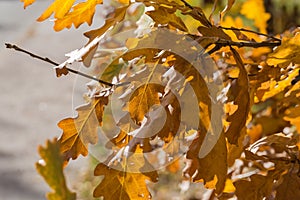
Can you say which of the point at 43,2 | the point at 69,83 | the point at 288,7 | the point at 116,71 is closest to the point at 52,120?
the point at 69,83

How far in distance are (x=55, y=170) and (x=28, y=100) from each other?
496 cm

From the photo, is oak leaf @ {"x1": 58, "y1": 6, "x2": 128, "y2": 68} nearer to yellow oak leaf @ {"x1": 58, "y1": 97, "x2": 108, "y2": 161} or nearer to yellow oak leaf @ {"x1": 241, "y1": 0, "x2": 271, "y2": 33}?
yellow oak leaf @ {"x1": 58, "y1": 97, "x2": 108, "y2": 161}

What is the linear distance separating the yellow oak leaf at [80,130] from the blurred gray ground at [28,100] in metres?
3.01

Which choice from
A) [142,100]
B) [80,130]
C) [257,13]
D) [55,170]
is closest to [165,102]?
[142,100]

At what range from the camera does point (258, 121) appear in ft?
6.16

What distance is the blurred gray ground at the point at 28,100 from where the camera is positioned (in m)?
4.15

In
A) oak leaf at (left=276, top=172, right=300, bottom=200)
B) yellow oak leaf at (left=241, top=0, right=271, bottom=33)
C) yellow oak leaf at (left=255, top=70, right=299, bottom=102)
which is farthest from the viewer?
yellow oak leaf at (left=241, top=0, right=271, bottom=33)

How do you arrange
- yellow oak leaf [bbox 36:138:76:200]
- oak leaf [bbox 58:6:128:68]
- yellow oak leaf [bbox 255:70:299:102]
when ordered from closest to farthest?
yellow oak leaf [bbox 36:138:76:200] → oak leaf [bbox 58:6:128:68] → yellow oak leaf [bbox 255:70:299:102]

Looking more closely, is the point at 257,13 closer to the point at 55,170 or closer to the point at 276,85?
the point at 276,85

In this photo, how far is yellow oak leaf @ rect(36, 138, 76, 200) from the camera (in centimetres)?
54

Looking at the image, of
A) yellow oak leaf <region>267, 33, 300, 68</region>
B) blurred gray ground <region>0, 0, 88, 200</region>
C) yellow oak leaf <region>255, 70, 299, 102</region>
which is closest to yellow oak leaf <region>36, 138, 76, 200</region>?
yellow oak leaf <region>267, 33, 300, 68</region>

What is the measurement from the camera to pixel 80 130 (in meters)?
0.89

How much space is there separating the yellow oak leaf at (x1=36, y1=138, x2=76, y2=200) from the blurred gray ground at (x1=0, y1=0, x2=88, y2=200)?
3.31 metres

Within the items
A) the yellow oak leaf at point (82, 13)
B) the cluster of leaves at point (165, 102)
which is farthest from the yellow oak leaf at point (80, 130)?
the yellow oak leaf at point (82, 13)
